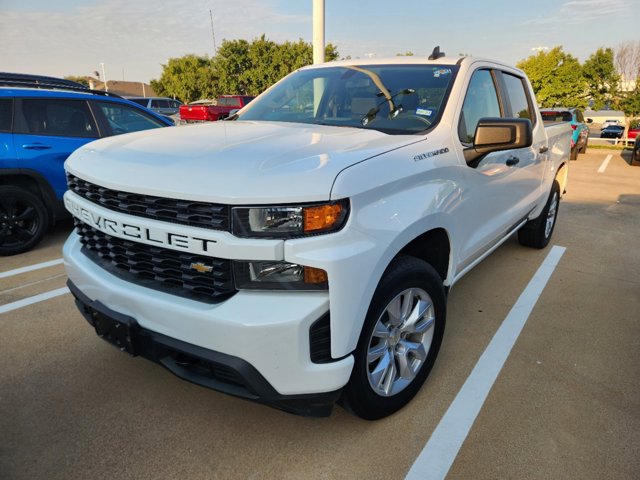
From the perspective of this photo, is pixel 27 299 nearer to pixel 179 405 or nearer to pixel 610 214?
pixel 179 405

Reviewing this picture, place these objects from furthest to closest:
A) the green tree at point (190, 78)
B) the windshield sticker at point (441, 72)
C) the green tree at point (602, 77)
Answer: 1. the green tree at point (190, 78)
2. the green tree at point (602, 77)
3. the windshield sticker at point (441, 72)

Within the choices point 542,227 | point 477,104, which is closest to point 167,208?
point 477,104

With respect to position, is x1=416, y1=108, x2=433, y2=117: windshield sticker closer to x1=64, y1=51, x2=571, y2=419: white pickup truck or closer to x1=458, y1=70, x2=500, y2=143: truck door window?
x1=64, y1=51, x2=571, y2=419: white pickup truck

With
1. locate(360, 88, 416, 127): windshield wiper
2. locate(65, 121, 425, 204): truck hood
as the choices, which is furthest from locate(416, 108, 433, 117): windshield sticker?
locate(65, 121, 425, 204): truck hood

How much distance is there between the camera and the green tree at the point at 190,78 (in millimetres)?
44397

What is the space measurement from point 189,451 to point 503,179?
8.54 feet

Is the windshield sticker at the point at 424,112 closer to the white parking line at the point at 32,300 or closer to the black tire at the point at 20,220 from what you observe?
the white parking line at the point at 32,300

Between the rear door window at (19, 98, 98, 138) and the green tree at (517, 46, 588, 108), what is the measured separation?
2455 cm

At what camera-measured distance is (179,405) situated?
2.46m

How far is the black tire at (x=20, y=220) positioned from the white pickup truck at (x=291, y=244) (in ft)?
8.90

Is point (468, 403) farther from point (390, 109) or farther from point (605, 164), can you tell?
point (605, 164)

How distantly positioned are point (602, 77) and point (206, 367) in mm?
27971

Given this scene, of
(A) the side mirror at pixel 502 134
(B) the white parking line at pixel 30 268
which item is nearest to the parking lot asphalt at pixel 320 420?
(B) the white parking line at pixel 30 268

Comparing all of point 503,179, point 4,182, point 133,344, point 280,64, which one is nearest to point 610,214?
point 503,179
